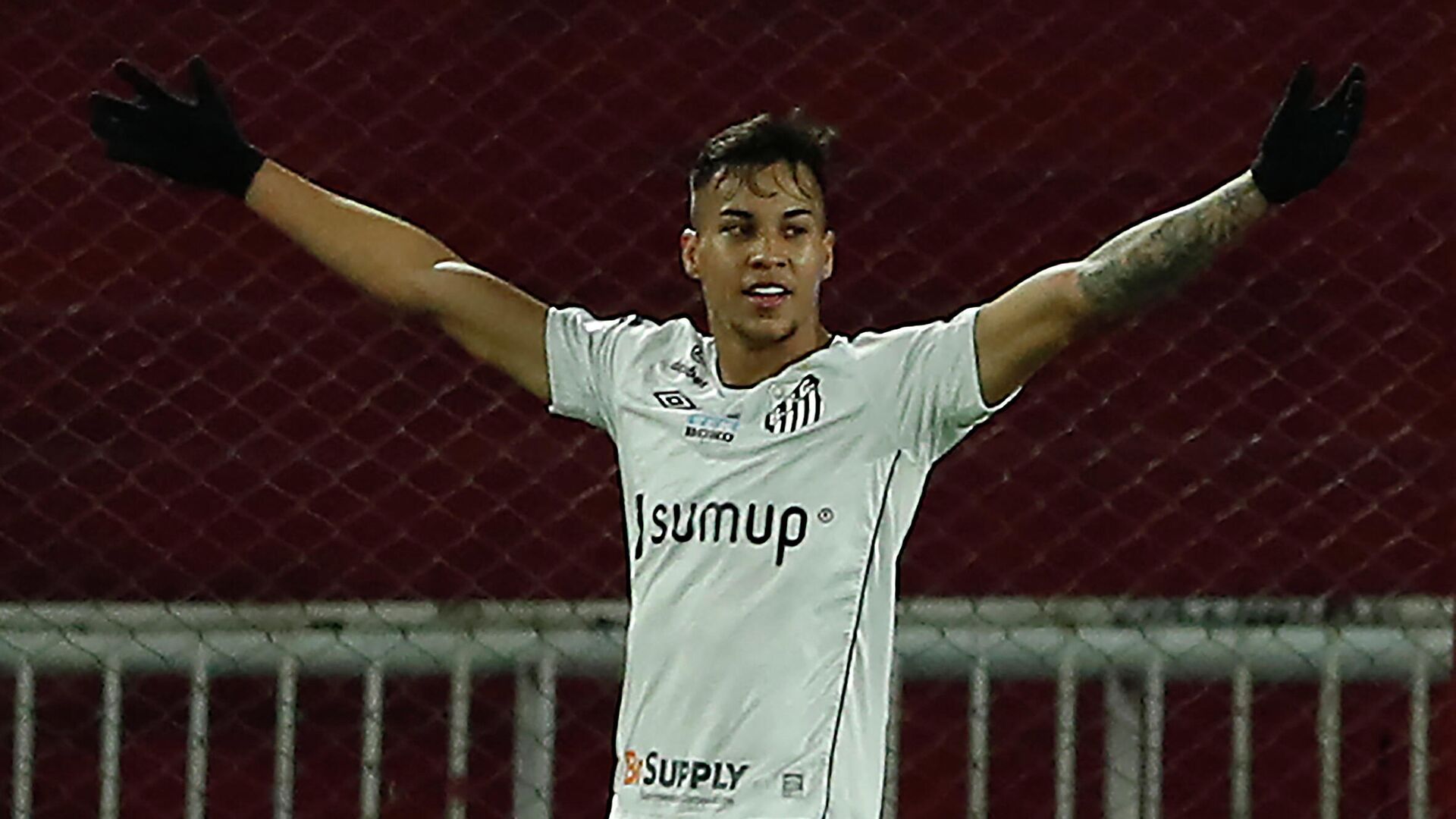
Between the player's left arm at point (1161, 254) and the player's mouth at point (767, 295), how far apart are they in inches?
8.6

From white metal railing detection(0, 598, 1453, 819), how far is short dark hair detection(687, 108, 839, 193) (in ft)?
4.68

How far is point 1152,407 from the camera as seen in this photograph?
4.76 m

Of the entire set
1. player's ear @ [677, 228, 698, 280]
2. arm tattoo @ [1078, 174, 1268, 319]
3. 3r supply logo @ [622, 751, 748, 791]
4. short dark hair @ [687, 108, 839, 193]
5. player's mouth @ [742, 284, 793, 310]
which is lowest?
3r supply logo @ [622, 751, 748, 791]

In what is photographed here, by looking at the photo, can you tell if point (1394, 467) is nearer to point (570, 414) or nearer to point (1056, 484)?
point (1056, 484)

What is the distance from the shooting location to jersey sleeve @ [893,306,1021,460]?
2955 millimetres

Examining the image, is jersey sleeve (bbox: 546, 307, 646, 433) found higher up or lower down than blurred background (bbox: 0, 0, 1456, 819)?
lower down

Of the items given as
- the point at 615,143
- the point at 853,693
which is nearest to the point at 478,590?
the point at 615,143

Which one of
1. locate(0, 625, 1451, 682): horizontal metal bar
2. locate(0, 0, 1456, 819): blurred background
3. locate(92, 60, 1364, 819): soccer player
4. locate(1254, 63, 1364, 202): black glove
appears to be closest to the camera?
locate(1254, 63, 1364, 202): black glove

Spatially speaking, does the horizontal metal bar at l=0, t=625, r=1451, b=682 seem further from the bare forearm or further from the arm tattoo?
the arm tattoo

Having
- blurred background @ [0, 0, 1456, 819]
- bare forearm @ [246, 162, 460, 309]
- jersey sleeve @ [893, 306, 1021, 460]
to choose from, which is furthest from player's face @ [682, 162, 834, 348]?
blurred background @ [0, 0, 1456, 819]

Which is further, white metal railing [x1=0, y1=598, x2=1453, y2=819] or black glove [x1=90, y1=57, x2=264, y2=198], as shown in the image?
white metal railing [x1=0, y1=598, x2=1453, y2=819]

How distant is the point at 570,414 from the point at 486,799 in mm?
1663

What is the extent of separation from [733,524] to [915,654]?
150cm

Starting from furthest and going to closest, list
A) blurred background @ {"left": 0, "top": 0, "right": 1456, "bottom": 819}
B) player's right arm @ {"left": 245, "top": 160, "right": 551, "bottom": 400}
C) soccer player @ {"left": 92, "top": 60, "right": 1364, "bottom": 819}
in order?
blurred background @ {"left": 0, "top": 0, "right": 1456, "bottom": 819} → player's right arm @ {"left": 245, "top": 160, "right": 551, "bottom": 400} → soccer player @ {"left": 92, "top": 60, "right": 1364, "bottom": 819}
